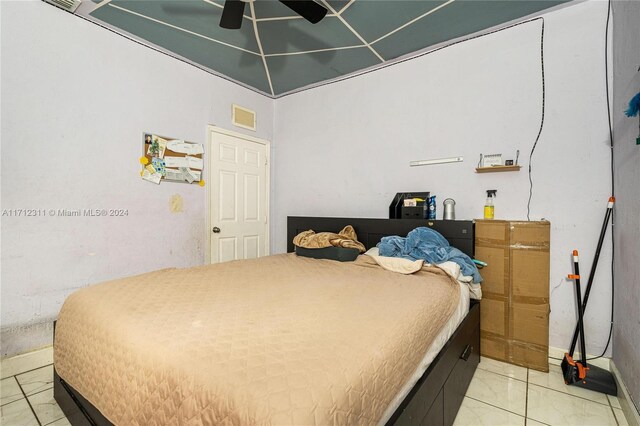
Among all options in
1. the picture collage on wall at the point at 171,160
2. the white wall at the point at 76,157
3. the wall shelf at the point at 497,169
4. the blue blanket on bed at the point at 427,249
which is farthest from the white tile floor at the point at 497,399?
the picture collage on wall at the point at 171,160

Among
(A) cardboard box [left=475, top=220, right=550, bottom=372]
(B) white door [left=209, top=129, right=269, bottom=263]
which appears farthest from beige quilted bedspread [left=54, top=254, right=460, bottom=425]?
(B) white door [left=209, top=129, right=269, bottom=263]

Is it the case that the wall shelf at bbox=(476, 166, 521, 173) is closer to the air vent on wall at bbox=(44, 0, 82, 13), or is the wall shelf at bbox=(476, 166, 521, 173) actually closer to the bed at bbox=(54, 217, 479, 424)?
the bed at bbox=(54, 217, 479, 424)

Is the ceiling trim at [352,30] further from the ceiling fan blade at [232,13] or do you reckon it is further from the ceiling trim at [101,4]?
the ceiling trim at [101,4]

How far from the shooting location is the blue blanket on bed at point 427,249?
7.19 feet

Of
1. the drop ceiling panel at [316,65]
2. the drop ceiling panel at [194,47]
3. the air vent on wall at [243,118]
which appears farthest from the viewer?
the air vent on wall at [243,118]

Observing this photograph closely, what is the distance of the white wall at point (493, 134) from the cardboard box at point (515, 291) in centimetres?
26

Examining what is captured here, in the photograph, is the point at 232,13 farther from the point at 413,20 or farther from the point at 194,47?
the point at 413,20

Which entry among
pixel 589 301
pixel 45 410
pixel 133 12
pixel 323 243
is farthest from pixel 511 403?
pixel 133 12

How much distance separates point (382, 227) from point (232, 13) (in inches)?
88.5

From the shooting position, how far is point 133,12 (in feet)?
8.04

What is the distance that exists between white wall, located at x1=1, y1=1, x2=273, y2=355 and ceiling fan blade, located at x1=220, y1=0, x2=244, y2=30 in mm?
1195

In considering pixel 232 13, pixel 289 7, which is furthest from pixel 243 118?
pixel 289 7

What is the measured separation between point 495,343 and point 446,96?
7.53ft

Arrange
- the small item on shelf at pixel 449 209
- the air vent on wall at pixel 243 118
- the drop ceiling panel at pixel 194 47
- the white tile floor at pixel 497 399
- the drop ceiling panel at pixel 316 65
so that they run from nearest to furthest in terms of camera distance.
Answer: the white tile floor at pixel 497 399 < the drop ceiling panel at pixel 194 47 < the small item on shelf at pixel 449 209 < the drop ceiling panel at pixel 316 65 < the air vent on wall at pixel 243 118
